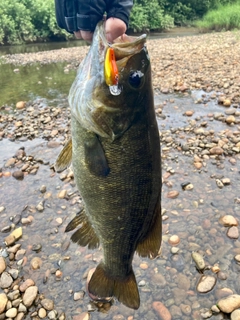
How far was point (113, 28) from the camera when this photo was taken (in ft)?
6.84

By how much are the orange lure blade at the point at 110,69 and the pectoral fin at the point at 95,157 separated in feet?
1.13

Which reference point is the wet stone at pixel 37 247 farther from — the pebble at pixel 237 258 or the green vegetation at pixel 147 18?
the green vegetation at pixel 147 18

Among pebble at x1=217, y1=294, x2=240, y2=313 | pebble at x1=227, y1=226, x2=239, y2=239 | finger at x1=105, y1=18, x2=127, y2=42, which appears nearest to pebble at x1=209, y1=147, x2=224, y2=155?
pebble at x1=227, y1=226, x2=239, y2=239

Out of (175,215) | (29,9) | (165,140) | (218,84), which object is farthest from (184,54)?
(29,9)

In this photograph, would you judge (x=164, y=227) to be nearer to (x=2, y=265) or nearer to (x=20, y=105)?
(x=2, y=265)

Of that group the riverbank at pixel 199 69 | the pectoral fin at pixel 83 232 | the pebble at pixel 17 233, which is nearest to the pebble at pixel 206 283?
the pectoral fin at pixel 83 232

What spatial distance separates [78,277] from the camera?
3293 millimetres

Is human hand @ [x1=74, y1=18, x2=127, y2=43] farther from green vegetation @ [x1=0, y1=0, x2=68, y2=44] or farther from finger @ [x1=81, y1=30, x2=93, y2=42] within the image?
green vegetation @ [x1=0, y1=0, x2=68, y2=44]

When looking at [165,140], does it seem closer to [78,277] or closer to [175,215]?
[175,215]

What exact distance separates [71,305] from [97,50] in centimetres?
234

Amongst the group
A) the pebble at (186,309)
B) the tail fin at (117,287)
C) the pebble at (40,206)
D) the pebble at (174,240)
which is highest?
the tail fin at (117,287)

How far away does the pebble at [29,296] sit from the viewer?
119 inches

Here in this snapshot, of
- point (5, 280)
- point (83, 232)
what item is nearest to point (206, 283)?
point (83, 232)

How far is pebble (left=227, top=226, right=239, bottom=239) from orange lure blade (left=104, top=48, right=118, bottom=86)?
2.51 meters
